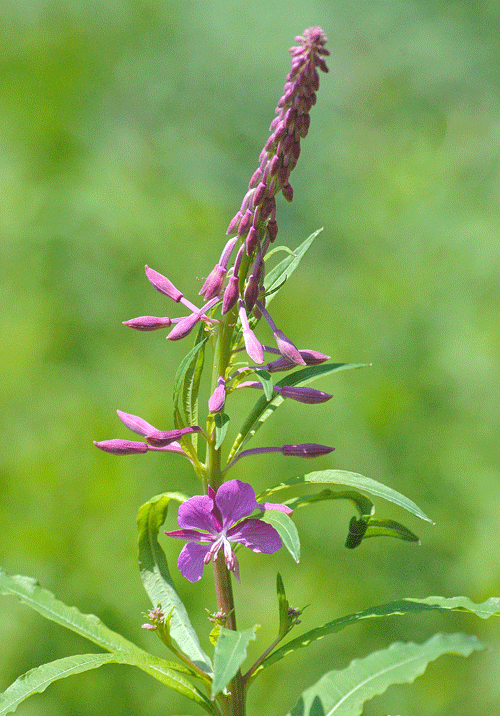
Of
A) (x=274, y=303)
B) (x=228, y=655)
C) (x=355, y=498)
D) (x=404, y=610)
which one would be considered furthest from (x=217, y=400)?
(x=274, y=303)

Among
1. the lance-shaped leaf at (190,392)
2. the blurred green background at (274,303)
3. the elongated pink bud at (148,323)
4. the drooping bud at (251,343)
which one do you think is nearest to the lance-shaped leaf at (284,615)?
the lance-shaped leaf at (190,392)

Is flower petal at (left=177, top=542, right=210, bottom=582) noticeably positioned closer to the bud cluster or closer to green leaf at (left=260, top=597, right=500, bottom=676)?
green leaf at (left=260, top=597, right=500, bottom=676)

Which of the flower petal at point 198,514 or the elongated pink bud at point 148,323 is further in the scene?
the elongated pink bud at point 148,323

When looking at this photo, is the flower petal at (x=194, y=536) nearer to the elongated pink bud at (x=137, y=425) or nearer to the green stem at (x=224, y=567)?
the green stem at (x=224, y=567)

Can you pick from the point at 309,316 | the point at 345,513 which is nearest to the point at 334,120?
the point at 309,316

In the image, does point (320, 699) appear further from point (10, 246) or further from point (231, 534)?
point (10, 246)

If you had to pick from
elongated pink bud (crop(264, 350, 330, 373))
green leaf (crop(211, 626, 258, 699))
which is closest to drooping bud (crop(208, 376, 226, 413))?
elongated pink bud (crop(264, 350, 330, 373))
